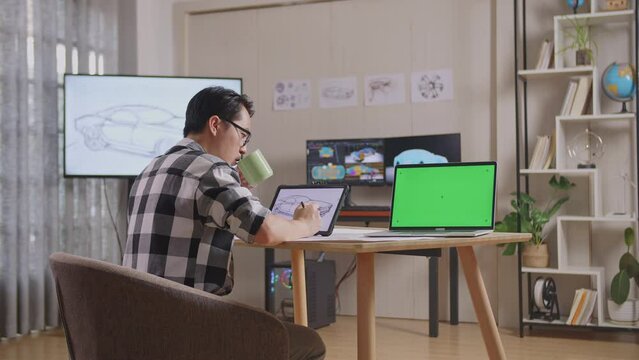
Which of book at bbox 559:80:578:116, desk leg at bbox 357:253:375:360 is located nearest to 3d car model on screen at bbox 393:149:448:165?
book at bbox 559:80:578:116

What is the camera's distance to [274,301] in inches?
183

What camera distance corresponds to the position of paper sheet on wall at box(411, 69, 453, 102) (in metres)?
4.82

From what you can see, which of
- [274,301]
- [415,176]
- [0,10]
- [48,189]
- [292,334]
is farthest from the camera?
[274,301]

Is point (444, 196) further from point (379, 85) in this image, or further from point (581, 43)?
point (379, 85)

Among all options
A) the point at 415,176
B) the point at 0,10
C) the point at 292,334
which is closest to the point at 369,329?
the point at 292,334

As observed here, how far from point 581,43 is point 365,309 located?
2913 millimetres

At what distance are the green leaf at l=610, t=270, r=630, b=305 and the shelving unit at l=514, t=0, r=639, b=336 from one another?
79mm

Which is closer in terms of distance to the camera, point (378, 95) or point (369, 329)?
point (369, 329)

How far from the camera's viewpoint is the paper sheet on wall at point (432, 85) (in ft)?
15.8

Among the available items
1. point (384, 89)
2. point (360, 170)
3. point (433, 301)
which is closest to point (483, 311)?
point (433, 301)

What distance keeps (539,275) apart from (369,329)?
277cm

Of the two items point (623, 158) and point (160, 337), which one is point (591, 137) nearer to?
point (623, 158)

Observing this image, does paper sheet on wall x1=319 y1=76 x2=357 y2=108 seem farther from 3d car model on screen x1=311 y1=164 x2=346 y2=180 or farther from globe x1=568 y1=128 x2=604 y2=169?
globe x1=568 y1=128 x2=604 y2=169

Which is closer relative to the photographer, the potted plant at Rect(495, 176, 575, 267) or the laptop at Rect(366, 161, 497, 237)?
the laptop at Rect(366, 161, 497, 237)
